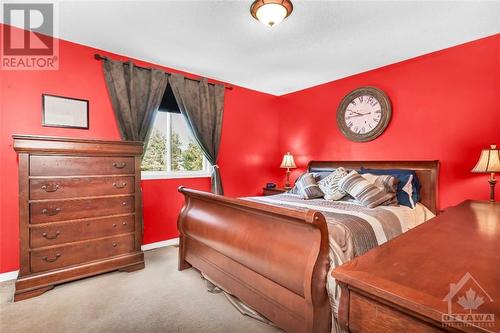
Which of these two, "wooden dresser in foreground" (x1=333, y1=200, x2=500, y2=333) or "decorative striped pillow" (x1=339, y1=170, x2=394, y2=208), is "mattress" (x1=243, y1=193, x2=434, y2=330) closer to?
"decorative striped pillow" (x1=339, y1=170, x2=394, y2=208)

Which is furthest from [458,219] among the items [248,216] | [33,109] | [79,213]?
[33,109]

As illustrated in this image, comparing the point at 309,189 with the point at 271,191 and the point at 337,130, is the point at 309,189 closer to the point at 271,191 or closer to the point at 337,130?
the point at 271,191

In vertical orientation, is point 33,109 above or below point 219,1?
below

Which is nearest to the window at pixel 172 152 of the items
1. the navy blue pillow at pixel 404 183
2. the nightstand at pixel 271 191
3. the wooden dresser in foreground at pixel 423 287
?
the nightstand at pixel 271 191

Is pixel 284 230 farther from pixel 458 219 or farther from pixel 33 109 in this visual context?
pixel 33 109

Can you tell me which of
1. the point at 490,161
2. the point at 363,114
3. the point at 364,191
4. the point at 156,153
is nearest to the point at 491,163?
the point at 490,161

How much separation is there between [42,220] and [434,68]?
445 cm

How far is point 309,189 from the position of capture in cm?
311

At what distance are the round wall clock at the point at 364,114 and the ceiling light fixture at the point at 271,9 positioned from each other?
1.96 metres

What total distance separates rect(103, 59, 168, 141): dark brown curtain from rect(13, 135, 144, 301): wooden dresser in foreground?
596 millimetres

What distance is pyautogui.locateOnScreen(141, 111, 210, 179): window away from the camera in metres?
3.48

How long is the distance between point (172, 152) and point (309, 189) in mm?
2065

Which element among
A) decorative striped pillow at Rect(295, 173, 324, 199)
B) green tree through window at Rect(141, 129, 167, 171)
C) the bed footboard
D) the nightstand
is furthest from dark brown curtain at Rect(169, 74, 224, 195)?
the bed footboard

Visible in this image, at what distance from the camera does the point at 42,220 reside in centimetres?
217
